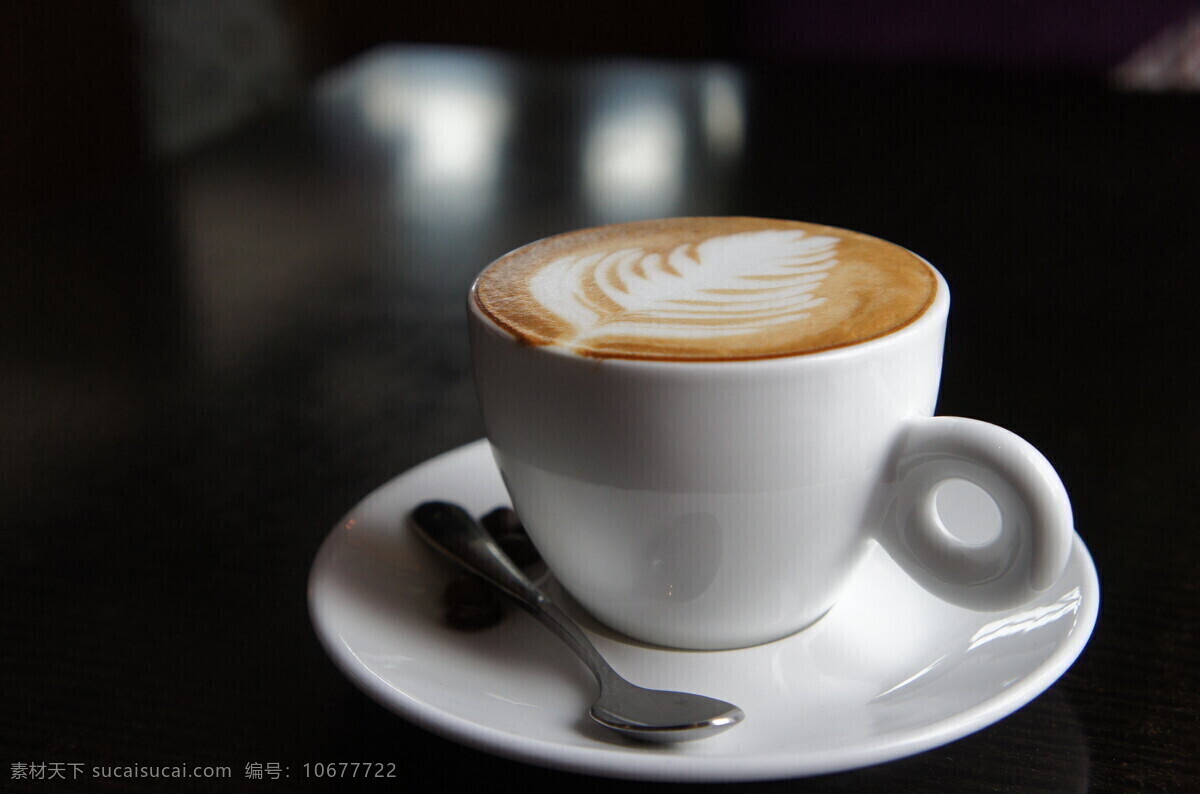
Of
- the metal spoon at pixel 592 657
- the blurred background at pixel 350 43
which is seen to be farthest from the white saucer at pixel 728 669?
the blurred background at pixel 350 43

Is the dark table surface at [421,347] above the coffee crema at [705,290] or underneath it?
underneath

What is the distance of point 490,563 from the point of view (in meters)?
0.70

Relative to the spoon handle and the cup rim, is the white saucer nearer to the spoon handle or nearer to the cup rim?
the spoon handle

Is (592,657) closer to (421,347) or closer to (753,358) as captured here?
(753,358)

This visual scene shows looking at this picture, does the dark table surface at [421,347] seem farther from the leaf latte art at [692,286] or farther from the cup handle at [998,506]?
the leaf latte art at [692,286]

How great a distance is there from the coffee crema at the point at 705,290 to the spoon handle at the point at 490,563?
0.17m

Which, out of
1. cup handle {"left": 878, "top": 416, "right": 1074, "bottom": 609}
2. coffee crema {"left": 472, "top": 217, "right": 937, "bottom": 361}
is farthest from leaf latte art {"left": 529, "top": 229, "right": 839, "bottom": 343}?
cup handle {"left": 878, "top": 416, "right": 1074, "bottom": 609}

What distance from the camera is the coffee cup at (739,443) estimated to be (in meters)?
0.56

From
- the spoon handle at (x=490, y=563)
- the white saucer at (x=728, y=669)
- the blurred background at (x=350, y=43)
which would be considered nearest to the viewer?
the white saucer at (x=728, y=669)

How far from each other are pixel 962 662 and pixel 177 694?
17.5 inches

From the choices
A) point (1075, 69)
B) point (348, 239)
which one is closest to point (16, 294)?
point (348, 239)

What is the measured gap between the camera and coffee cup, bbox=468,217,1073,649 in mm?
564

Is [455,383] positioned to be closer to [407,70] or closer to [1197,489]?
[1197,489]

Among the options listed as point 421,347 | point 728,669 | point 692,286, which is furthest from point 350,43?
point 728,669
